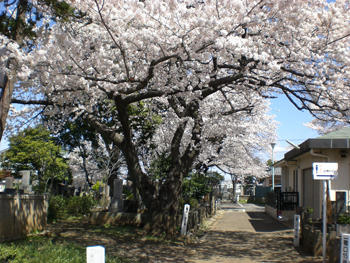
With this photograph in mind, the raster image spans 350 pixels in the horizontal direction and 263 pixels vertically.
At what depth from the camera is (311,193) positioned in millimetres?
17781

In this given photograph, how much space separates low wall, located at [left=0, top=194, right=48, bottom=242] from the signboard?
8.00m

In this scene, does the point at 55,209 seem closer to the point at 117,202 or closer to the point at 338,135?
the point at 117,202

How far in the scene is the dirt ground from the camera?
10758 millimetres

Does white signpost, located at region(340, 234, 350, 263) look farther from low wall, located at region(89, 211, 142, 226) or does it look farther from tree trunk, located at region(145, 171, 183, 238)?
low wall, located at region(89, 211, 142, 226)

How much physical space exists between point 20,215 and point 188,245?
515cm

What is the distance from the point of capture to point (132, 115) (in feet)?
59.3

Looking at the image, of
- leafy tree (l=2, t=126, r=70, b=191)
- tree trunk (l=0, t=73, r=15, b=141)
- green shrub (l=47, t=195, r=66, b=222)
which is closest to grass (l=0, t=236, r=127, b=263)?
tree trunk (l=0, t=73, r=15, b=141)

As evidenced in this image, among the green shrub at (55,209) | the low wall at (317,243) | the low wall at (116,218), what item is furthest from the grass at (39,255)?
the green shrub at (55,209)

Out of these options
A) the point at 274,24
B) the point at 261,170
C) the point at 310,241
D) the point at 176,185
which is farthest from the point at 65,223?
the point at 261,170

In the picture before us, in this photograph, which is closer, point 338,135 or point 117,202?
point 338,135

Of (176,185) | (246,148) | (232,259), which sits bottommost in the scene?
(232,259)

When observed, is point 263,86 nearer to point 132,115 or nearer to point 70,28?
point 70,28

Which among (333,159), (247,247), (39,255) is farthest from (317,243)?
(39,255)

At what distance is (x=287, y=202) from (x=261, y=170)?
53.2ft
